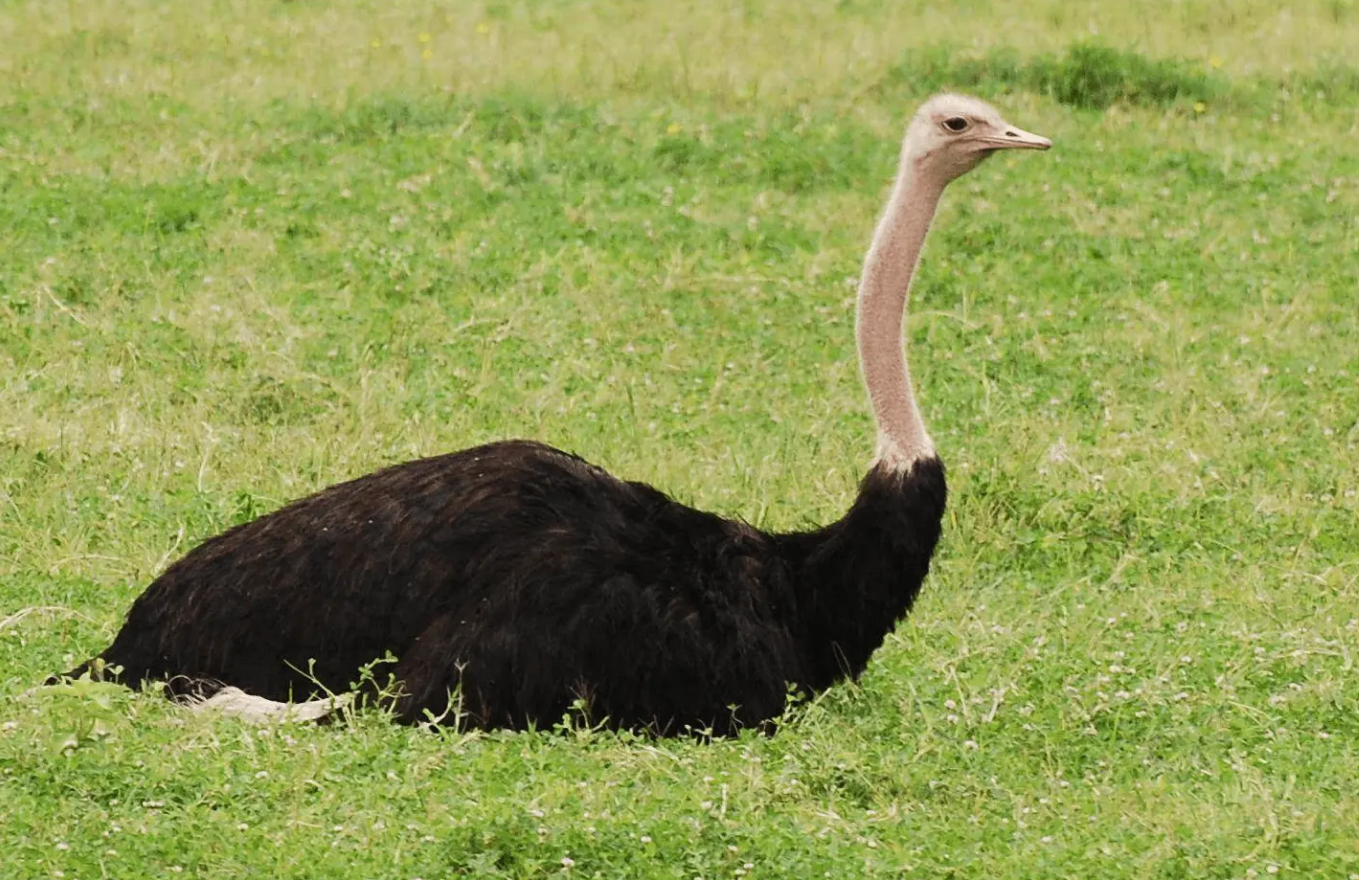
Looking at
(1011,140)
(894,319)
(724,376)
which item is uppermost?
(1011,140)

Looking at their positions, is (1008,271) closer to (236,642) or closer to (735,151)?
(735,151)

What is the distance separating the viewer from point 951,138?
23.3 ft

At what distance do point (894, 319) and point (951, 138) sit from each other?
2.06ft

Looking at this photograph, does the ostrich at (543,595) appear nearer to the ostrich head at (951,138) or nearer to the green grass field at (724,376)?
the green grass field at (724,376)

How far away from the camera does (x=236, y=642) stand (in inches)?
250

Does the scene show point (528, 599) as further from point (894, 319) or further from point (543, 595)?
point (894, 319)

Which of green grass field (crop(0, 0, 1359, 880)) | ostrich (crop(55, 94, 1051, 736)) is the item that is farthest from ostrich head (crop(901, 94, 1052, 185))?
green grass field (crop(0, 0, 1359, 880))

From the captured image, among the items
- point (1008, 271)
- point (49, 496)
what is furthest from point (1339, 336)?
point (49, 496)

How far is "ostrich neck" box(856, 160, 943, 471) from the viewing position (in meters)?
6.65

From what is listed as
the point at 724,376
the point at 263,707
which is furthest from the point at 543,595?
the point at 724,376

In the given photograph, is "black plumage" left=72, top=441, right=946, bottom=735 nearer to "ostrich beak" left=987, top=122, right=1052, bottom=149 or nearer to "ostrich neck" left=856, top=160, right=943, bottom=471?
"ostrich neck" left=856, top=160, right=943, bottom=471

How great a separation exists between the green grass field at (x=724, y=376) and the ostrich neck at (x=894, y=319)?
691mm

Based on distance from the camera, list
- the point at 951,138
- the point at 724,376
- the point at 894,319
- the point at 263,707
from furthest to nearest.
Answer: the point at 724,376 < the point at 951,138 < the point at 894,319 < the point at 263,707

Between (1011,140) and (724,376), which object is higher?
(1011,140)
